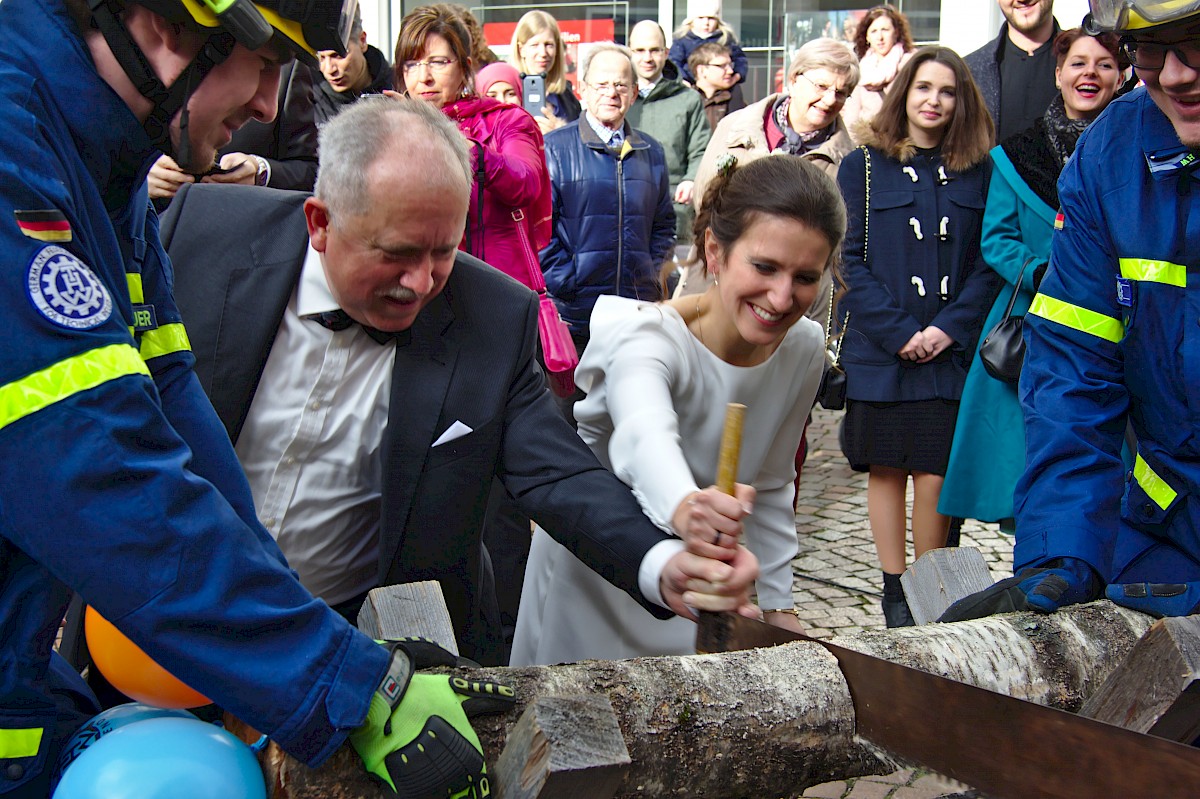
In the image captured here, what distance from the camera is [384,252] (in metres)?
2.40

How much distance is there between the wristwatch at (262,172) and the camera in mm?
3909

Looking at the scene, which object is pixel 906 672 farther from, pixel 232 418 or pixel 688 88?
pixel 688 88

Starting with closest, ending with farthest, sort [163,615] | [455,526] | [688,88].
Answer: [163,615] → [455,526] → [688,88]

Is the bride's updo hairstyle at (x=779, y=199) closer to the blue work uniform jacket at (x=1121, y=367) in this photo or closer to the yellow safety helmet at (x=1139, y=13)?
the blue work uniform jacket at (x=1121, y=367)

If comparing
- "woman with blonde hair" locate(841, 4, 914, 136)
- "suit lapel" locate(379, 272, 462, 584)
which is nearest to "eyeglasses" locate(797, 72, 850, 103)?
"woman with blonde hair" locate(841, 4, 914, 136)

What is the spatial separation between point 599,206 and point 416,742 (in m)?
3.94

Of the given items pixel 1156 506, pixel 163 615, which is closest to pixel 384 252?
pixel 163 615

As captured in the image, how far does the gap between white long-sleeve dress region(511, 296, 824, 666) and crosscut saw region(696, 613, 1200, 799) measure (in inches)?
28.6

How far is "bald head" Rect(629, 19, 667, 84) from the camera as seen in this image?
7355 mm

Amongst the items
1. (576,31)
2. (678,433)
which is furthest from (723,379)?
(576,31)

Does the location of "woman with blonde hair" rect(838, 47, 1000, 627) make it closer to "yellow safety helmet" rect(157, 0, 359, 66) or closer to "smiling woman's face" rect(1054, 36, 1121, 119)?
"smiling woman's face" rect(1054, 36, 1121, 119)

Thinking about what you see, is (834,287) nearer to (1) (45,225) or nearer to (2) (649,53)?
(2) (649,53)

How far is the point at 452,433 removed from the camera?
8.63 ft

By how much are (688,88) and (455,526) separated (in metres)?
5.23
